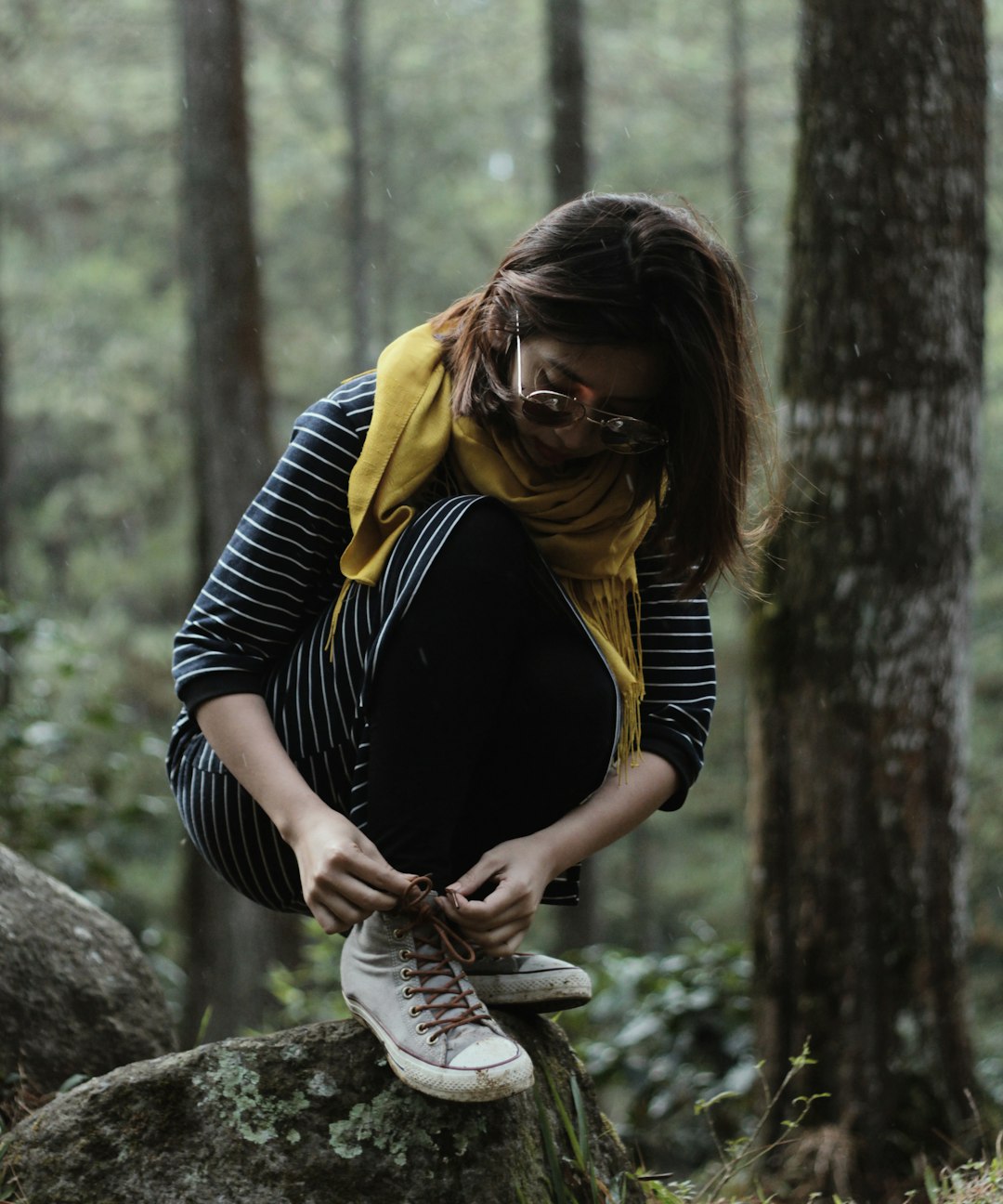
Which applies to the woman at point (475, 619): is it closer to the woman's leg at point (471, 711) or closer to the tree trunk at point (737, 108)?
the woman's leg at point (471, 711)

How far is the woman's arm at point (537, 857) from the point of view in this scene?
1.74 metres

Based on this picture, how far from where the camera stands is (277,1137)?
1804 mm

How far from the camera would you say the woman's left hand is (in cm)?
174

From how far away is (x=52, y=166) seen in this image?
11.0 meters

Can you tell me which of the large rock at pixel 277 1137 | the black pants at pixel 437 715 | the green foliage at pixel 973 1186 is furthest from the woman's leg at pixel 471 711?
the green foliage at pixel 973 1186

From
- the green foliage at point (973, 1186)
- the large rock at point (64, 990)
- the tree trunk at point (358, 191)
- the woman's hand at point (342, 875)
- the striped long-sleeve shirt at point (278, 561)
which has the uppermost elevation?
the tree trunk at point (358, 191)

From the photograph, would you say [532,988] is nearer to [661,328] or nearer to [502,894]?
[502,894]

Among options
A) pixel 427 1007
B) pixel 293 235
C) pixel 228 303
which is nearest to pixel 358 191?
pixel 293 235

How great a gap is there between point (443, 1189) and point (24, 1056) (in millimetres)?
894

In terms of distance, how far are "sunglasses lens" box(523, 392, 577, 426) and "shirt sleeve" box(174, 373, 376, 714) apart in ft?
0.84

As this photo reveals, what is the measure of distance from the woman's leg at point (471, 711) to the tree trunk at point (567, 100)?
614 cm

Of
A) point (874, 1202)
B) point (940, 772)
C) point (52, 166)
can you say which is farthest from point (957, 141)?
point (52, 166)

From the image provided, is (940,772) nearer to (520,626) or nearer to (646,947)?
(520,626)

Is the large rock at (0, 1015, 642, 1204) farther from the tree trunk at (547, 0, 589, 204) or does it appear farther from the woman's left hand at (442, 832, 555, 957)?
the tree trunk at (547, 0, 589, 204)
